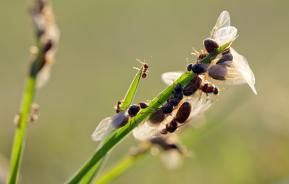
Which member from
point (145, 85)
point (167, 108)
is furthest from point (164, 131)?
point (145, 85)

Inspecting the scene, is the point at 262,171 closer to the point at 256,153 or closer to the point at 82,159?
the point at 256,153

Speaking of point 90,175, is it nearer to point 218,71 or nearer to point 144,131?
point 144,131

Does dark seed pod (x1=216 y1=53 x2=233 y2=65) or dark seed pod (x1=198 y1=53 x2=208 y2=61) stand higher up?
dark seed pod (x1=216 y1=53 x2=233 y2=65)

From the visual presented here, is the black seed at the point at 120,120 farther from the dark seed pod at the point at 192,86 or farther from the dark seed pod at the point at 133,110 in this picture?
the dark seed pod at the point at 192,86

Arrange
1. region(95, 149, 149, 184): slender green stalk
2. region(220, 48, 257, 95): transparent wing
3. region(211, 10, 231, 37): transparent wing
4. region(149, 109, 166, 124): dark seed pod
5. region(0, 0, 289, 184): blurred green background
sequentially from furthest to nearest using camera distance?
1. region(0, 0, 289, 184): blurred green background
2. region(95, 149, 149, 184): slender green stalk
3. region(211, 10, 231, 37): transparent wing
4. region(149, 109, 166, 124): dark seed pod
5. region(220, 48, 257, 95): transparent wing

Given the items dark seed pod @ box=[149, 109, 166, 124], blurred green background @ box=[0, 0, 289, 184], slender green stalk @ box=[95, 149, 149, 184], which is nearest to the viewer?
dark seed pod @ box=[149, 109, 166, 124]

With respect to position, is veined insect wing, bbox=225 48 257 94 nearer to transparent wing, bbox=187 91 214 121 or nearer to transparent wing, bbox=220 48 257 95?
transparent wing, bbox=220 48 257 95

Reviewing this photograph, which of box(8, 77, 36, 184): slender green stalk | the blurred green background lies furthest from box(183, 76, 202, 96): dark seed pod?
the blurred green background
